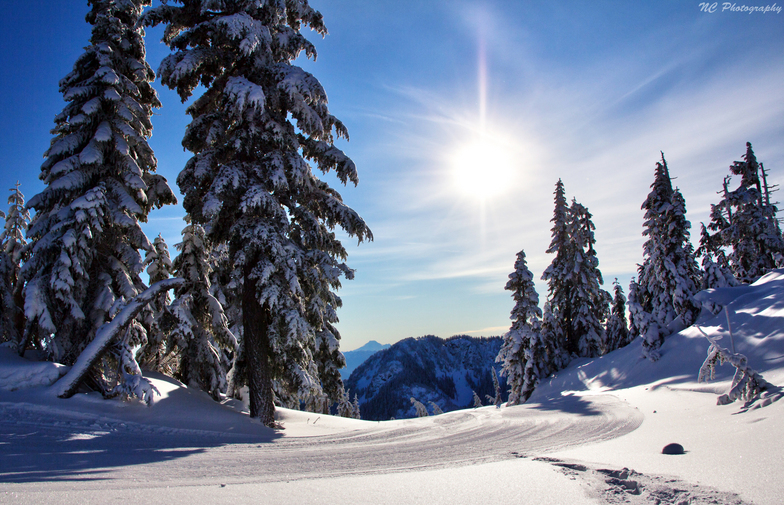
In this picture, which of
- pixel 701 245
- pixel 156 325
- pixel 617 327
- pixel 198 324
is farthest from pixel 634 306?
pixel 156 325

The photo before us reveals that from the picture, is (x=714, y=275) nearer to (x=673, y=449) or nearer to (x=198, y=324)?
(x=673, y=449)

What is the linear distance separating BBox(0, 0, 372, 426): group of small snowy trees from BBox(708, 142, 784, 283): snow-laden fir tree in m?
36.9

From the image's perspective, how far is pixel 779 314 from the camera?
12.3m

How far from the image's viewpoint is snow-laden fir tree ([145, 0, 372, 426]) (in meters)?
9.26

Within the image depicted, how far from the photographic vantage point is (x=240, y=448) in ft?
18.8

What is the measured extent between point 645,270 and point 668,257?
345cm

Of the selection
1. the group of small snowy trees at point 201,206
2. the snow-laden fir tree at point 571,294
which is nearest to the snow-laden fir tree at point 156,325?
A: the group of small snowy trees at point 201,206

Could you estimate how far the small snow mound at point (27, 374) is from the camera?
7755mm

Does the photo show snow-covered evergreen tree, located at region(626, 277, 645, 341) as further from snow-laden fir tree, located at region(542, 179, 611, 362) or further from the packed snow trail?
the packed snow trail

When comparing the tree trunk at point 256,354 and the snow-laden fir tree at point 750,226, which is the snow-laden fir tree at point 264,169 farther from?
the snow-laden fir tree at point 750,226

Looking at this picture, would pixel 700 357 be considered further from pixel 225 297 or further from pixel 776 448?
pixel 225 297

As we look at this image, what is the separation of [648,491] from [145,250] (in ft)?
49.2

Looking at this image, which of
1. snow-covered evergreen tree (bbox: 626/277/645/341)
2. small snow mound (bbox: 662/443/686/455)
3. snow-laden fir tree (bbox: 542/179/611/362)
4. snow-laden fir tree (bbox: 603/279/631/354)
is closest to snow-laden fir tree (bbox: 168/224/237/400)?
small snow mound (bbox: 662/443/686/455)

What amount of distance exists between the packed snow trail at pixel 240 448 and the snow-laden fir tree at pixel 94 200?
5.23m
